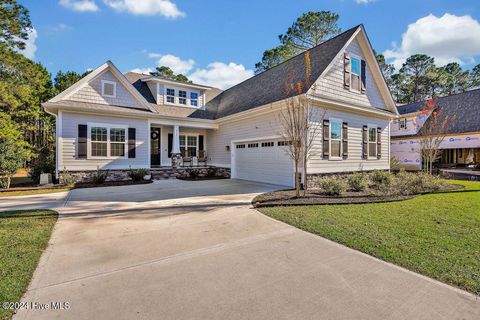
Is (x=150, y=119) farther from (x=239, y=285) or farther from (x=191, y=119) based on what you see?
(x=239, y=285)

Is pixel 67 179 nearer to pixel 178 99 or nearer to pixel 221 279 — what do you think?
pixel 178 99

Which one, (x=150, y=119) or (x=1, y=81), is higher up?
(x=1, y=81)

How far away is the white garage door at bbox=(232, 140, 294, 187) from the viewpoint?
36.4 feet

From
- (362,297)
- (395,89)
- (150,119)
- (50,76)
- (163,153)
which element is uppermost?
(395,89)

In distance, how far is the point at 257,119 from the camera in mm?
12719

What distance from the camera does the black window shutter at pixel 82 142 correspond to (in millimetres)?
11891

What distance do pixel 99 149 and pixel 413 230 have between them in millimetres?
13499

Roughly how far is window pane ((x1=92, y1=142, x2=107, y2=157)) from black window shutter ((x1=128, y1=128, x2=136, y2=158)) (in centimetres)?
120

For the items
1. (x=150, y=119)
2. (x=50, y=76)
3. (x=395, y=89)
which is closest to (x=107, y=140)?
(x=150, y=119)

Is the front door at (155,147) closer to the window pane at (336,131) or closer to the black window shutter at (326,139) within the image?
the black window shutter at (326,139)

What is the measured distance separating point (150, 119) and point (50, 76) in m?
19.1

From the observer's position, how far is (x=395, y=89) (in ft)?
129

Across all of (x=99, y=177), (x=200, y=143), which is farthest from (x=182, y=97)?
(x=99, y=177)

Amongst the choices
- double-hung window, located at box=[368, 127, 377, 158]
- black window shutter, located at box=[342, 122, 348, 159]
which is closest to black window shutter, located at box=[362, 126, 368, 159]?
double-hung window, located at box=[368, 127, 377, 158]
